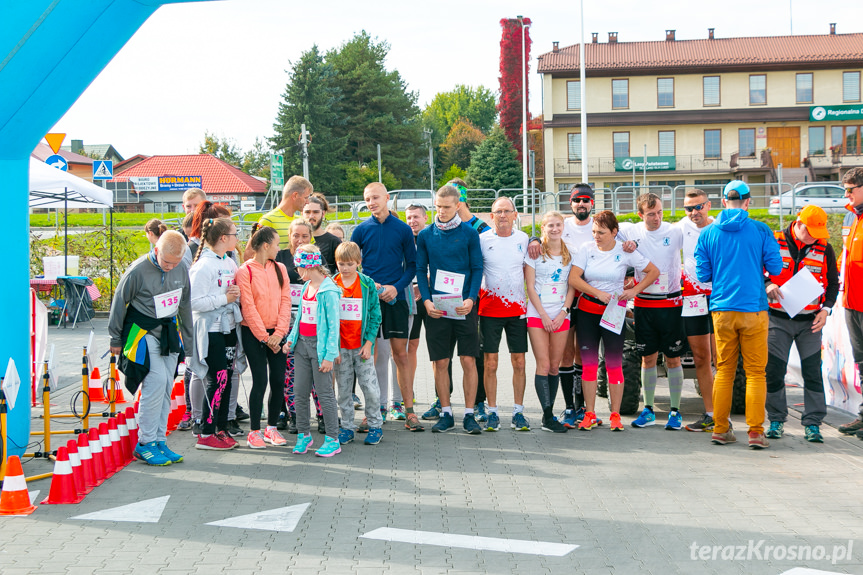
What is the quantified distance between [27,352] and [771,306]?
6.59 meters

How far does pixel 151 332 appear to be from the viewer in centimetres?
661

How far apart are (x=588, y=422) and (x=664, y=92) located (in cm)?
4838

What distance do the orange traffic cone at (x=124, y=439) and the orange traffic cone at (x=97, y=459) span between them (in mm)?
414

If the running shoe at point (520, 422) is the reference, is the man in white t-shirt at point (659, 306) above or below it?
above

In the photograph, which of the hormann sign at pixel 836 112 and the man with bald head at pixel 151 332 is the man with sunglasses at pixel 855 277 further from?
the hormann sign at pixel 836 112

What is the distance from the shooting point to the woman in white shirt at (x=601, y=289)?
7.58m

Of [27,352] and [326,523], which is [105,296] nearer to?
[27,352]

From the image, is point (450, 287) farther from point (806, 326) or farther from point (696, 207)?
point (806, 326)

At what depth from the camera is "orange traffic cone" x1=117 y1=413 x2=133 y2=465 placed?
671 centimetres

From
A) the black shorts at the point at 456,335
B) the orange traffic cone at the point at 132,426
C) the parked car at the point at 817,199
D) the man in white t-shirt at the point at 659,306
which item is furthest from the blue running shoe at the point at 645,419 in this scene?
the parked car at the point at 817,199

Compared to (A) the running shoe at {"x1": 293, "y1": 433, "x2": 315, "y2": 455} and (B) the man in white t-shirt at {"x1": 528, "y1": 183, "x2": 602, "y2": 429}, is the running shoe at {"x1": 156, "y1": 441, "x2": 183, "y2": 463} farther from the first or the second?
(B) the man in white t-shirt at {"x1": 528, "y1": 183, "x2": 602, "y2": 429}

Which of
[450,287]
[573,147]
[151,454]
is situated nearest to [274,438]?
[151,454]

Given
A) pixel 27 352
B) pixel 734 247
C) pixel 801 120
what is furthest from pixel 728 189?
pixel 801 120

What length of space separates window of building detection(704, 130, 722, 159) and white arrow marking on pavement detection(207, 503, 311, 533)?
2028 inches
